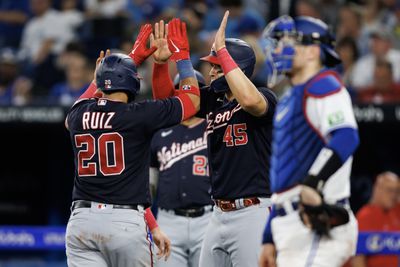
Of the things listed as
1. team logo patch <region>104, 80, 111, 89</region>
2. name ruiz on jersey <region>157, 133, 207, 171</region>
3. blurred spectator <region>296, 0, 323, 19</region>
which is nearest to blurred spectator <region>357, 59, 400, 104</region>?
blurred spectator <region>296, 0, 323, 19</region>

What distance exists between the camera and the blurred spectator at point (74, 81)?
1033 centimetres

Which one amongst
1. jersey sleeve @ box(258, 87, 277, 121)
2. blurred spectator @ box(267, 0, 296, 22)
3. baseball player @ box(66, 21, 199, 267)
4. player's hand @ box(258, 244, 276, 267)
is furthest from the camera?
blurred spectator @ box(267, 0, 296, 22)

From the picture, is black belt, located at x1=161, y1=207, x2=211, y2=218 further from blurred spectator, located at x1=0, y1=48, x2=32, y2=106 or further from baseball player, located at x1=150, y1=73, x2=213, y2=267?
blurred spectator, located at x1=0, y1=48, x2=32, y2=106

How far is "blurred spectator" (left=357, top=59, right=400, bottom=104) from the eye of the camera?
31.2ft

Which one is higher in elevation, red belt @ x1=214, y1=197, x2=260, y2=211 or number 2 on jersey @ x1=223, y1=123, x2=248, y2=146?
number 2 on jersey @ x1=223, y1=123, x2=248, y2=146

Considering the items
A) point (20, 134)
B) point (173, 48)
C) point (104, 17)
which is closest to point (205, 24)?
point (104, 17)

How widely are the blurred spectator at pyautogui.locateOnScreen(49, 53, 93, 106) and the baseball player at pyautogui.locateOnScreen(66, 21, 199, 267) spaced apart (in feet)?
15.4

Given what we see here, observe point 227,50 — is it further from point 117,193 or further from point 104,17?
point 104,17

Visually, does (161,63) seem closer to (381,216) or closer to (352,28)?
(381,216)

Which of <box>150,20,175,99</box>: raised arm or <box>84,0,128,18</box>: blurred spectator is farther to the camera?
<box>84,0,128,18</box>: blurred spectator

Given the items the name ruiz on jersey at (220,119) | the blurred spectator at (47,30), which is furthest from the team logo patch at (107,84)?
the blurred spectator at (47,30)

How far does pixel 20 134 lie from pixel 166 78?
5.18 m

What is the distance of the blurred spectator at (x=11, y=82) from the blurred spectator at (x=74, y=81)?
0.32m

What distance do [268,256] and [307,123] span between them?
2.19ft
